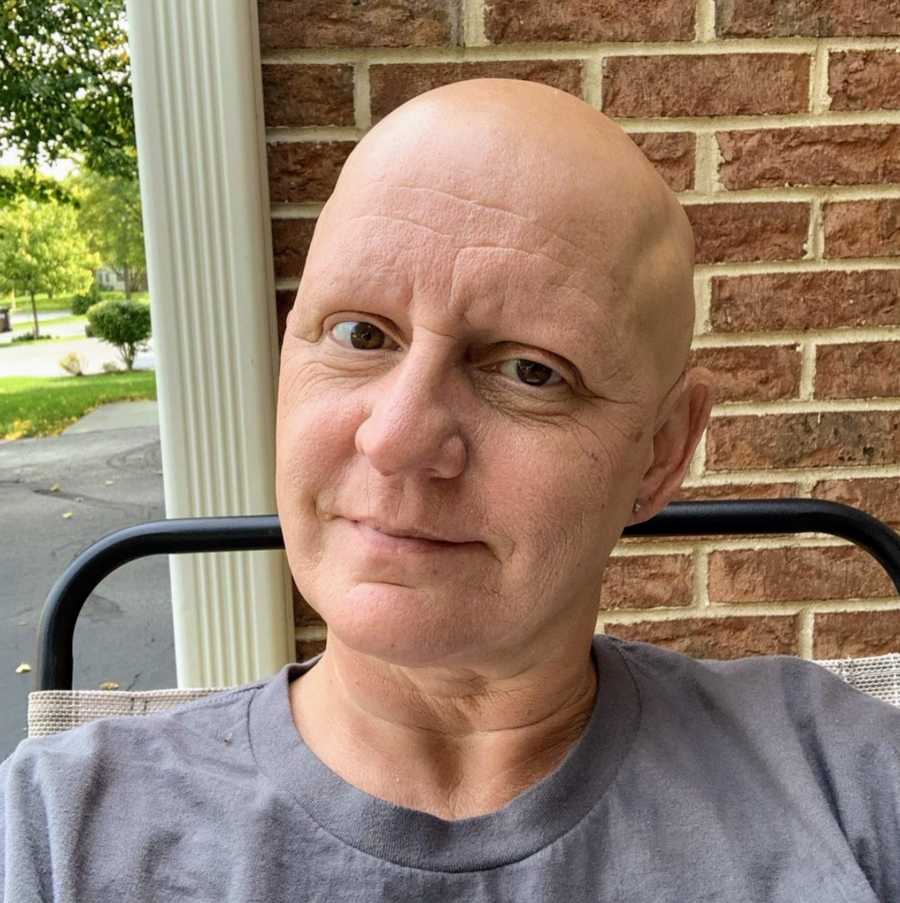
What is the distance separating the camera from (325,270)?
2.72 feet

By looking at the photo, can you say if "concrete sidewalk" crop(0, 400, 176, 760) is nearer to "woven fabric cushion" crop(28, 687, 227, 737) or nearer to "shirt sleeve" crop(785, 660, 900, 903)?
"woven fabric cushion" crop(28, 687, 227, 737)

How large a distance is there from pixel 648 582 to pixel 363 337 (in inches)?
40.9

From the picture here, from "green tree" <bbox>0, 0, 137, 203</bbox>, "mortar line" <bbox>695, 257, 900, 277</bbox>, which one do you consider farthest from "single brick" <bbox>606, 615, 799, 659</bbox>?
"green tree" <bbox>0, 0, 137, 203</bbox>

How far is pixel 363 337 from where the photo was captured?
822mm

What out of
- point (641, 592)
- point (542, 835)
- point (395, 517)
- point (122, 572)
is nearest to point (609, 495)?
point (395, 517)

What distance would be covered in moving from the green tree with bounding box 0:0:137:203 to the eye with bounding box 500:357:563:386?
1.34 m

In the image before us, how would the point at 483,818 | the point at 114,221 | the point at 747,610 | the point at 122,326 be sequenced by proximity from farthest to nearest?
the point at 122,326
the point at 114,221
the point at 747,610
the point at 483,818

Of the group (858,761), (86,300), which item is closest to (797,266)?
(858,761)

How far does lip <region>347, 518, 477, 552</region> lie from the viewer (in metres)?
0.77

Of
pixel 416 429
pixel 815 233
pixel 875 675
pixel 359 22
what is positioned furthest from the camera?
pixel 815 233

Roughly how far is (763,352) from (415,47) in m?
0.76

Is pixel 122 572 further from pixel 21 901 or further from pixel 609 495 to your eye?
pixel 609 495

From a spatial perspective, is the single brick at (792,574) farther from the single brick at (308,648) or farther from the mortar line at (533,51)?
the mortar line at (533,51)

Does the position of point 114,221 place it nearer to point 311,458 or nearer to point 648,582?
point 648,582
